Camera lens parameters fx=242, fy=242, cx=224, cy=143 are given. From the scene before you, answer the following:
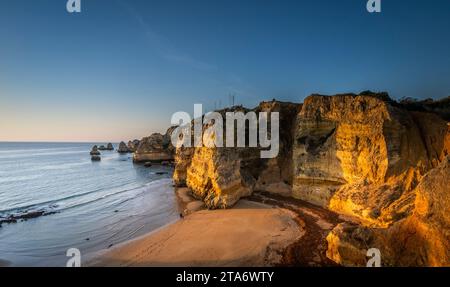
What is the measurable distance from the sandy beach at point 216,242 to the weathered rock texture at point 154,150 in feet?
172

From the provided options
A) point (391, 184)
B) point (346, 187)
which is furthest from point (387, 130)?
point (346, 187)

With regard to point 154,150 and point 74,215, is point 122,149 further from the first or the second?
point 74,215

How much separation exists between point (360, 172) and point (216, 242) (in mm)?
11602

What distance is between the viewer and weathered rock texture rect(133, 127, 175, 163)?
68.1m

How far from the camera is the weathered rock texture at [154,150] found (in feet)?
224

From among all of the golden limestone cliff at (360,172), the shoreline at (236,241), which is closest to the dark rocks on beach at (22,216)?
the shoreline at (236,241)

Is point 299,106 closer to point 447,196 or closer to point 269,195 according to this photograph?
point 269,195

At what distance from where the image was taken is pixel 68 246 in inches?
635

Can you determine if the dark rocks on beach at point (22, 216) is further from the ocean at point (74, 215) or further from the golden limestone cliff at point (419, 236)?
the golden limestone cliff at point (419, 236)

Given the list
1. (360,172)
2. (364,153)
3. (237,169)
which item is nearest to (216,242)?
(237,169)

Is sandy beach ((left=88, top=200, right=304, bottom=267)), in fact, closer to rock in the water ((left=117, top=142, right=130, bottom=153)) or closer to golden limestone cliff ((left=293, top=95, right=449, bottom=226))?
golden limestone cliff ((left=293, top=95, right=449, bottom=226))

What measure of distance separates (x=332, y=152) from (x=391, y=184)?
5.27 metres

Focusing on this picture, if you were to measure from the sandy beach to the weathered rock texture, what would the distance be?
172ft

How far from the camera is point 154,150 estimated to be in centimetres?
6912
